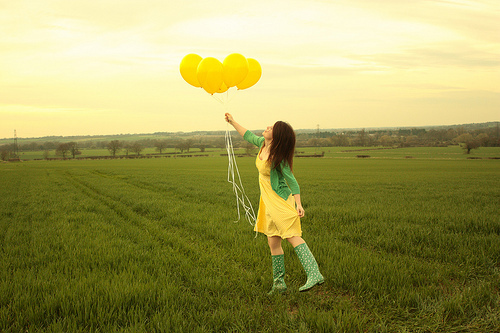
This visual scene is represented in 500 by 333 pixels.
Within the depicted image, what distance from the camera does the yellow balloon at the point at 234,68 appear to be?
5434 mm

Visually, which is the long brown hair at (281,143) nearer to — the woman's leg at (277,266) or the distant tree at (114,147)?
the woman's leg at (277,266)

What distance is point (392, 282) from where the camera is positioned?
14.4ft

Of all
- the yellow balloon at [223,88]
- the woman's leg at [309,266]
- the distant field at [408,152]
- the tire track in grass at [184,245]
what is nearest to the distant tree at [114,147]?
the distant field at [408,152]

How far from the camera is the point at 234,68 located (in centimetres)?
547

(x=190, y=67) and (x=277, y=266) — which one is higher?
(x=190, y=67)

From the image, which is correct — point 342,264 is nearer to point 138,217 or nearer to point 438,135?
point 138,217

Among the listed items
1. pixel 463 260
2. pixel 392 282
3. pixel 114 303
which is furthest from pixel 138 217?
pixel 463 260

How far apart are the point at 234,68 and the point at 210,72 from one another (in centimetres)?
45

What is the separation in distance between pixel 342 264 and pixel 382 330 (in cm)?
176

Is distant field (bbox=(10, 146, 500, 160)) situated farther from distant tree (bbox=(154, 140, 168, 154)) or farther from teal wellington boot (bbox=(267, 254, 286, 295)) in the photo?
teal wellington boot (bbox=(267, 254, 286, 295))

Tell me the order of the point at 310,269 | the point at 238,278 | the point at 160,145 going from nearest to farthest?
the point at 310,269 < the point at 238,278 < the point at 160,145

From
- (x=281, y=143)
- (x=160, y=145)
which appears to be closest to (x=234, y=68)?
(x=281, y=143)

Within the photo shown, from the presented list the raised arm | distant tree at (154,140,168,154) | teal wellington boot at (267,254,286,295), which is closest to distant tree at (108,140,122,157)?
distant tree at (154,140,168,154)

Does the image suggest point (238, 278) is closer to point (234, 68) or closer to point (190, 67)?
point (234, 68)
